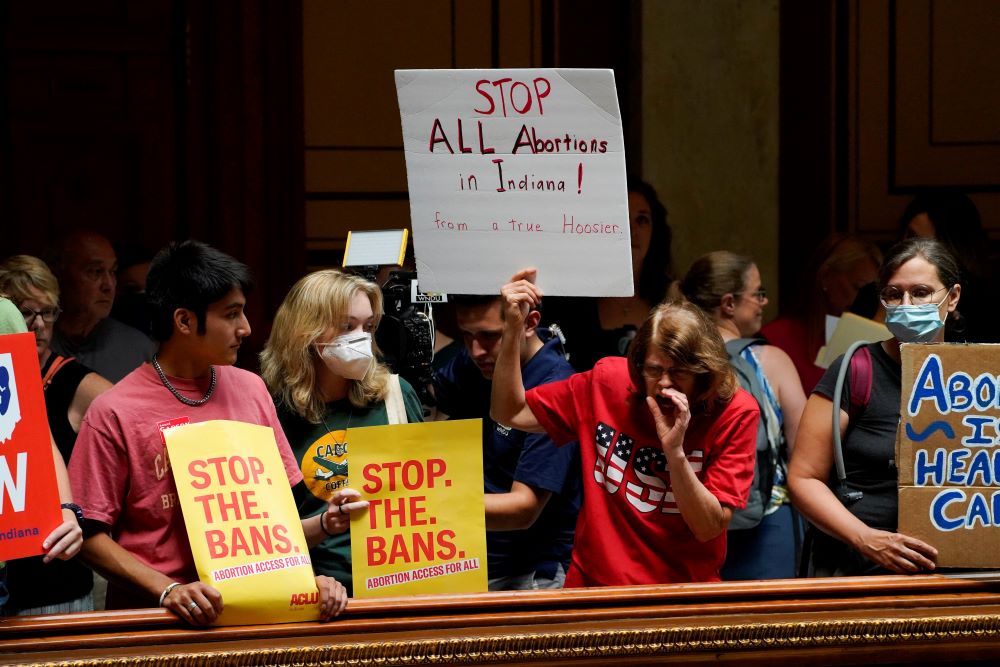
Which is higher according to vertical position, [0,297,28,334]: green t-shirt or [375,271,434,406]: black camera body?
[0,297,28,334]: green t-shirt

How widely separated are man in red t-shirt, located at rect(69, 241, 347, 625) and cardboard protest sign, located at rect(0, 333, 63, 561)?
186 mm

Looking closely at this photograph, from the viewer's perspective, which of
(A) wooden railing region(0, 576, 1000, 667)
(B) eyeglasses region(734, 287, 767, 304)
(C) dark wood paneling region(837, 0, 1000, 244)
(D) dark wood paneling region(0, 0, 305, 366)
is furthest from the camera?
(C) dark wood paneling region(837, 0, 1000, 244)

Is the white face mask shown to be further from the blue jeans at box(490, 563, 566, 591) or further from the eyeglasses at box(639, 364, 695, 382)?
the eyeglasses at box(639, 364, 695, 382)

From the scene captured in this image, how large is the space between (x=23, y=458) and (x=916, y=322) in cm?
193

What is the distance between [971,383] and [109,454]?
173 centimetres

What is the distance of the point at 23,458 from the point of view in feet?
8.42

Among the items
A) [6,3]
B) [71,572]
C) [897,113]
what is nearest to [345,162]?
[6,3]

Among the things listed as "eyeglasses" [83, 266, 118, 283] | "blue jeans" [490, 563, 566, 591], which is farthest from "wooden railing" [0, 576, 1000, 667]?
"eyeglasses" [83, 266, 118, 283]

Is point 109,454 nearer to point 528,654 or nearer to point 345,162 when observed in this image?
point 528,654

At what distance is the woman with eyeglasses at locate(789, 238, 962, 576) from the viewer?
3156mm

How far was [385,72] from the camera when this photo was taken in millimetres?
5949

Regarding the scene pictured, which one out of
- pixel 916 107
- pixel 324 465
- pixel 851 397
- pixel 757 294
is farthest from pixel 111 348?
pixel 916 107

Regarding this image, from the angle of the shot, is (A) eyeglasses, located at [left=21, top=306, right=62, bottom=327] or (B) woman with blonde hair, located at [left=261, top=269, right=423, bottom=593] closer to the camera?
(B) woman with blonde hair, located at [left=261, top=269, right=423, bottom=593]

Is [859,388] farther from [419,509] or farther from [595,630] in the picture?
[419,509]
